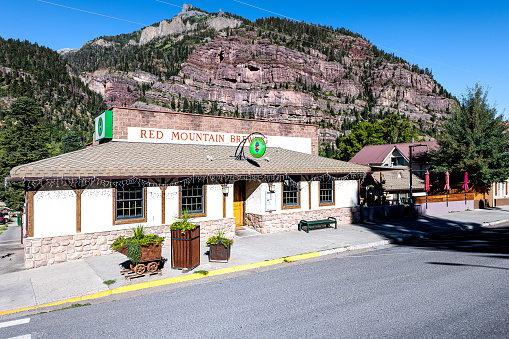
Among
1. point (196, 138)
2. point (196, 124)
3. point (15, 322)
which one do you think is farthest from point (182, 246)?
point (196, 124)

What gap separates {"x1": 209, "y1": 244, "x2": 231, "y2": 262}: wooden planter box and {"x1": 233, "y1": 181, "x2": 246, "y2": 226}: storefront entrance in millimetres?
6757

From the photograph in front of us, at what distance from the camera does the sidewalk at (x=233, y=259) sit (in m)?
8.88

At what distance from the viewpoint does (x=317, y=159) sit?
20.7m

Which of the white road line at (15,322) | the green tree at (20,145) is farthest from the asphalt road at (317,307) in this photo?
the green tree at (20,145)

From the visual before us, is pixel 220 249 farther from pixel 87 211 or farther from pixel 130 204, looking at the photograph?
pixel 87 211

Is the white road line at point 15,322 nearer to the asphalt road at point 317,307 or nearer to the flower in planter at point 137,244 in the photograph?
the asphalt road at point 317,307

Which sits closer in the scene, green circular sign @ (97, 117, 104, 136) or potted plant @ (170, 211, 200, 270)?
potted plant @ (170, 211, 200, 270)

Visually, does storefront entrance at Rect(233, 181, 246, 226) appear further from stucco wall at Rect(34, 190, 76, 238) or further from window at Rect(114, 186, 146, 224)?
stucco wall at Rect(34, 190, 76, 238)

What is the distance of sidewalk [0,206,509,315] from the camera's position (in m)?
8.88

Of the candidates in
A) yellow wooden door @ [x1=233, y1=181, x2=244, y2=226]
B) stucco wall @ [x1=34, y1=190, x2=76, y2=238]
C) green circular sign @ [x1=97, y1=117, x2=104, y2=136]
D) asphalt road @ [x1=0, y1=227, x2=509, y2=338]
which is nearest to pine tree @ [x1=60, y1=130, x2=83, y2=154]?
green circular sign @ [x1=97, y1=117, x2=104, y2=136]

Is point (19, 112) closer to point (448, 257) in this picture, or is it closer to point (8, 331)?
point (8, 331)

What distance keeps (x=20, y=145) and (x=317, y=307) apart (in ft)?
157

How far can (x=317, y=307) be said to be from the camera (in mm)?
7246

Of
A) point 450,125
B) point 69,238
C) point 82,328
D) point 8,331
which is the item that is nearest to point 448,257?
point 82,328
